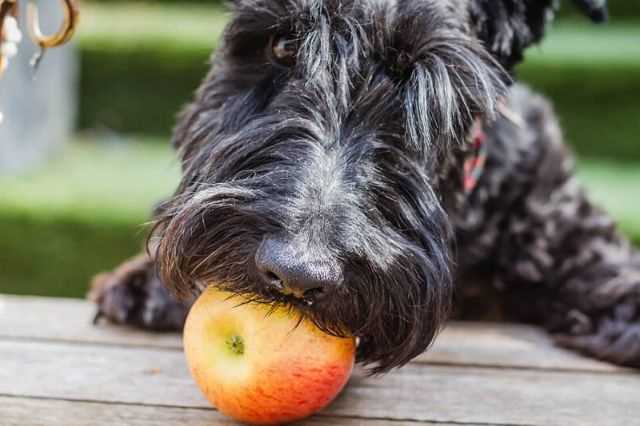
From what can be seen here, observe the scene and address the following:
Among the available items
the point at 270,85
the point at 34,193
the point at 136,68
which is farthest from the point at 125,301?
the point at 136,68

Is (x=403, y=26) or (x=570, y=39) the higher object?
(x=403, y=26)

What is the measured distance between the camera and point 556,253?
9.19 feet

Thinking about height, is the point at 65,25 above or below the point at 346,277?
above

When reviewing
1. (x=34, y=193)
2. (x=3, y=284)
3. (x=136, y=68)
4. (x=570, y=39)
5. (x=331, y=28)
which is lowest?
(x=3, y=284)

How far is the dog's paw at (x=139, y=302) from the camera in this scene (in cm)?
244

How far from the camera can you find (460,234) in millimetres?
2703

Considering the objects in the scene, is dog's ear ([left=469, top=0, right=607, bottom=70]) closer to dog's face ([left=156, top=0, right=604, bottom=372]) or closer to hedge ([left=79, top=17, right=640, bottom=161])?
dog's face ([left=156, top=0, right=604, bottom=372])

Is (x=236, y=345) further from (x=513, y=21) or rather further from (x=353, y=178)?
(x=513, y=21)

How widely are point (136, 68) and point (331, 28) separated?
145 inches

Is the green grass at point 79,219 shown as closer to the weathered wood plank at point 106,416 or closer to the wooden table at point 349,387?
the wooden table at point 349,387

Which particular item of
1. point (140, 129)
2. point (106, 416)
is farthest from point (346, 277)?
point (140, 129)

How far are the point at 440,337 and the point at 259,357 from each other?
923 millimetres

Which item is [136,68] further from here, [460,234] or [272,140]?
[272,140]

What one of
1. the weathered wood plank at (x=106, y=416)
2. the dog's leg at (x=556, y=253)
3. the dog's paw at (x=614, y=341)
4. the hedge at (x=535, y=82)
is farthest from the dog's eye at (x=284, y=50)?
the hedge at (x=535, y=82)
